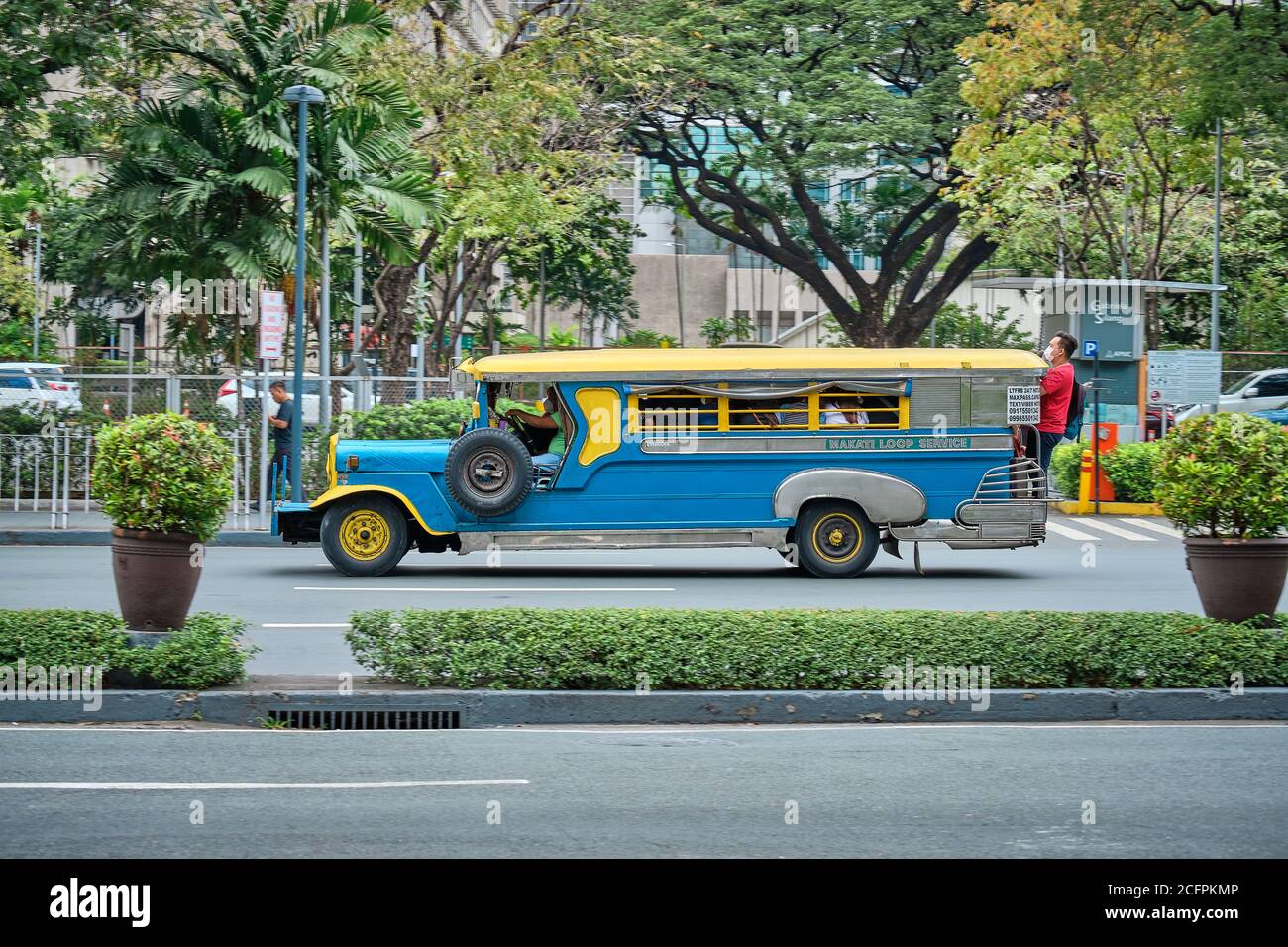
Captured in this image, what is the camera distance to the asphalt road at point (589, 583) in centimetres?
1419

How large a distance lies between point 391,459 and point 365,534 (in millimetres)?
855

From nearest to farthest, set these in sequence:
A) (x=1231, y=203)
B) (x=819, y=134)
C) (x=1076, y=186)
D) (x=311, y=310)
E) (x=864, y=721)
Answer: (x=864, y=721)
(x=311, y=310)
(x=819, y=134)
(x=1076, y=186)
(x=1231, y=203)

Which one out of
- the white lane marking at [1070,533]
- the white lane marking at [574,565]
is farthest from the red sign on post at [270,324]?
the white lane marking at [1070,533]

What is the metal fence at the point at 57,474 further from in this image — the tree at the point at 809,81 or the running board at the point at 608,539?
the tree at the point at 809,81

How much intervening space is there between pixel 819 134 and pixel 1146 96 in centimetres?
913

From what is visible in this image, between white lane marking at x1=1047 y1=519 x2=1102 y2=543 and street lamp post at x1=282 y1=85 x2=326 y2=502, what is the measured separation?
10760 millimetres

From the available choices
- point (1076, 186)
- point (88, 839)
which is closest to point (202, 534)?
point (88, 839)

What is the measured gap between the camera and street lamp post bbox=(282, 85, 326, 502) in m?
21.8

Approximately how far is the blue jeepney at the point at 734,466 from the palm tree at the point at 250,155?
26.6 feet

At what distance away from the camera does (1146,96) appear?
91.3 feet

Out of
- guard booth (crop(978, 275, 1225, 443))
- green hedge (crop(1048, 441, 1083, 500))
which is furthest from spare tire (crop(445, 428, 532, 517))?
guard booth (crop(978, 275, 1225, 443))
